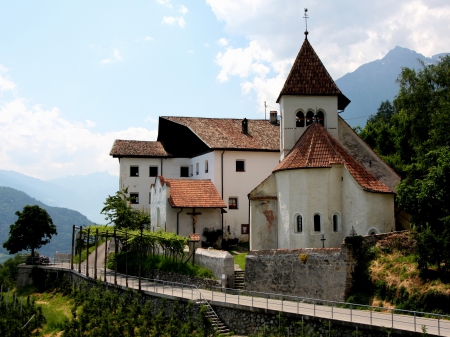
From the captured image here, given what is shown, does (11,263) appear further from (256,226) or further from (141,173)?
(256,226)

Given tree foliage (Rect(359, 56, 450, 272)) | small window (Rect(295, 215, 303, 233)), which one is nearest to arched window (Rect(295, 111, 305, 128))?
tree foliage (Rect(359, 56, 450, 272))

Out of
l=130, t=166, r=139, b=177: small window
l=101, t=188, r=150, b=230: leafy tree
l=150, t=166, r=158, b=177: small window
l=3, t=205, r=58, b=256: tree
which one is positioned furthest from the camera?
l=150, t=166, r=158, b=177: small window

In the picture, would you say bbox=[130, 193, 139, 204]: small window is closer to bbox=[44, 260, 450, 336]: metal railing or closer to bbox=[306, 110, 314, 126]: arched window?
bbox=[44, 260, 450, 336]: metal railing

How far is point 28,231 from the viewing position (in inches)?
2168

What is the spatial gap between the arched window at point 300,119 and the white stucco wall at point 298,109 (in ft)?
0.71

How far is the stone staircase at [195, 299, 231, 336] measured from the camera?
26.5 metres

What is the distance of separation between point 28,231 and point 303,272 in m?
35.4

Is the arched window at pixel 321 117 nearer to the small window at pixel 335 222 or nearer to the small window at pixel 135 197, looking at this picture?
the small window at pixel 335 222

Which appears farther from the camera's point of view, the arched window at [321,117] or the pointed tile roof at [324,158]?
the arched window at [321,117]

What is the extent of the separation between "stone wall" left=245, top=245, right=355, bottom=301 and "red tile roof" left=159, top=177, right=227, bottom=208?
1241 cm

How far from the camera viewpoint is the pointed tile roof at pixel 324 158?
3303 centimetres

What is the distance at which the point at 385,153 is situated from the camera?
57.5m

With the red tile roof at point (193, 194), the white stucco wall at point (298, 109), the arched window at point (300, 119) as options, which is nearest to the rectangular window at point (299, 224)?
the white stucco wall at point (298, 109)

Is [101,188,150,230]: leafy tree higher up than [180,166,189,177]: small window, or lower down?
lower down
